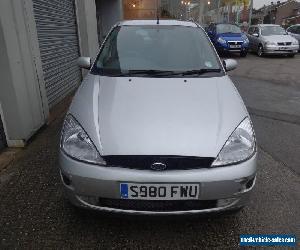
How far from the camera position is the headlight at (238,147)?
7.36 feet

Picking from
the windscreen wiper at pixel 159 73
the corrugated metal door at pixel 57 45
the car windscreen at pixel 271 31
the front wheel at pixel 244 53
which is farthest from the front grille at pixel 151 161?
the car windscreen at pixel 271 31

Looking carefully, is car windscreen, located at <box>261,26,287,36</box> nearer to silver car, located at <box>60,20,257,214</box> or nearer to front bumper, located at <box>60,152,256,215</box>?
silver car, located at <box>60,20,257,214</box>

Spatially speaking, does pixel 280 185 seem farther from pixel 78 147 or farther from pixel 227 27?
pixel 227 27

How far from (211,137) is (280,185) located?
1.45 meters

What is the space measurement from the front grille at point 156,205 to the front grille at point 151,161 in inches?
10.1

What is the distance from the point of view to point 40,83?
4.71 metres

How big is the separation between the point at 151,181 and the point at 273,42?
1392 cm

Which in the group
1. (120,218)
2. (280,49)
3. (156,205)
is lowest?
(280,49)

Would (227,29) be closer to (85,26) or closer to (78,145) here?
(85,26)

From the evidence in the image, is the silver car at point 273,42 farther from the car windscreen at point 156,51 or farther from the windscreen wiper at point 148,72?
the windscreen wiper at point 148,72

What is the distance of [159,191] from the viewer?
2.14 meters

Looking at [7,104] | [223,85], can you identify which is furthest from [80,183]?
[7,104]

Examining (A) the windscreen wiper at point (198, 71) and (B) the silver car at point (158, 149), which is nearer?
(B) the silver car at point (158, 149)

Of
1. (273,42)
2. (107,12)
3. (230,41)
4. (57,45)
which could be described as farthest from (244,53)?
(57,45)
